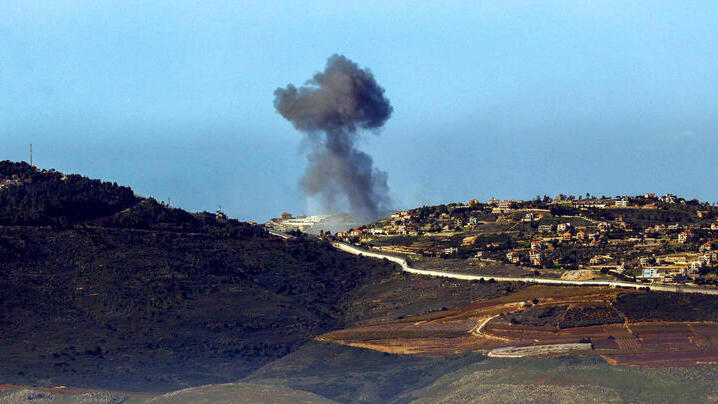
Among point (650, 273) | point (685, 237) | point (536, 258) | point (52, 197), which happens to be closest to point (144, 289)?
point (52, 197)

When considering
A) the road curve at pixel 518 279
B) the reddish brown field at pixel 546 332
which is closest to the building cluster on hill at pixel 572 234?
the road curve at pixel 518 279

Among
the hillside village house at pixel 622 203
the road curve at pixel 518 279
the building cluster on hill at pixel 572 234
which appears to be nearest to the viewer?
the road curve at pixel 518 279

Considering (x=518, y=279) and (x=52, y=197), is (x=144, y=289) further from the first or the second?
(x=518, y=279)

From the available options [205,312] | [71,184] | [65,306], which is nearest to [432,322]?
[205,312]

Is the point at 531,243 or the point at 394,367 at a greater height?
the point at 531,243

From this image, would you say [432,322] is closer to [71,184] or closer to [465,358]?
[465,358]

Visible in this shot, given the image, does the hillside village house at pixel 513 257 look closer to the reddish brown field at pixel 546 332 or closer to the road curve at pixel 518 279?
the road curve at pixel 518 279

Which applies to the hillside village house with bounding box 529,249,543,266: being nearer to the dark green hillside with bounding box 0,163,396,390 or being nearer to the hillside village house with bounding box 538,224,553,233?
the hillside village house with bounding box 538,224,553,233
